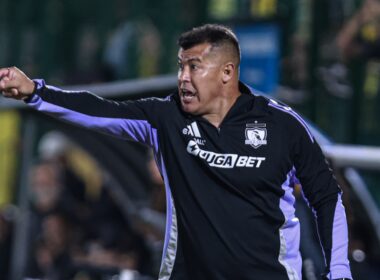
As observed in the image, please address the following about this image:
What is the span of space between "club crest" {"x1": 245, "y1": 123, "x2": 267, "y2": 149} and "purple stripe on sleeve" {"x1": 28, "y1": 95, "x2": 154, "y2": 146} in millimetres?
465

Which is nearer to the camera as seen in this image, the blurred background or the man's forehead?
the man's forehead

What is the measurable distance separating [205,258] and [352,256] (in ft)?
7.53

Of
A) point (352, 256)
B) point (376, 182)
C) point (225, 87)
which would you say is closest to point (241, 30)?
point (376, 182)

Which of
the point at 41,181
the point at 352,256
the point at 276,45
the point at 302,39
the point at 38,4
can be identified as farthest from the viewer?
the point at 38,4

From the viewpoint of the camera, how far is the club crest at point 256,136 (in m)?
5.65

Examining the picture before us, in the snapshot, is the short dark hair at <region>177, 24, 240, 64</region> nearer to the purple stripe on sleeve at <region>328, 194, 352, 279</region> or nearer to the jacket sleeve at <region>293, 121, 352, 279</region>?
the jacket sleeve at <region>293, 121, 352, 279</region>

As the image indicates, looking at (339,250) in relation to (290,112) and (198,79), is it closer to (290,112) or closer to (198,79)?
(290,112)

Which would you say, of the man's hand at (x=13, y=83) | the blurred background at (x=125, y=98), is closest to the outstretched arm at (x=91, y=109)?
the man's hand at (x=13, y=83)

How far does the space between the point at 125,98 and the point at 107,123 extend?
5.43m

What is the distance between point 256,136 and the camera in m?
5.67

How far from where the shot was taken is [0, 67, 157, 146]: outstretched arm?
5.53 meters

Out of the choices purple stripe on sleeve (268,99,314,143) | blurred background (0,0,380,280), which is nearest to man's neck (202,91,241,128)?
purple stripe on sleeve (268,99,314,143)

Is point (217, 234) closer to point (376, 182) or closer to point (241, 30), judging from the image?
point (376, 182)

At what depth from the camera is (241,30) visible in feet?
35.3
